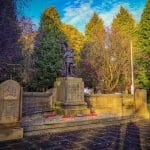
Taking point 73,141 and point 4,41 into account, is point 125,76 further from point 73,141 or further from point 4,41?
point 73,141

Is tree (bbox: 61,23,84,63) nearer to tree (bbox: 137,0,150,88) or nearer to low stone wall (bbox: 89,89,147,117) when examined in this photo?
tree (bbox: 137,0,150,88)

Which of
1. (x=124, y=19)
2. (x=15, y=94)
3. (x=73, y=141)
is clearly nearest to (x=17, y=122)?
(x=15, y=94)

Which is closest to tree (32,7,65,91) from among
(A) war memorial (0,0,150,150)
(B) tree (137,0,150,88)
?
(A) war memorial (0,0,150,150)

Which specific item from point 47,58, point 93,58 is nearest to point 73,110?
point 47,58

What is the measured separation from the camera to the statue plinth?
15.2 m

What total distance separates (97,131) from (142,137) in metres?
2.02

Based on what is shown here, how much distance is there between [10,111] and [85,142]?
286 cm

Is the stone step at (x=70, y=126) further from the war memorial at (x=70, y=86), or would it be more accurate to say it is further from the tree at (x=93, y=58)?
the tree at (x=93, y=58)

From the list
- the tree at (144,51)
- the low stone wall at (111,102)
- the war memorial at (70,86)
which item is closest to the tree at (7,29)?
the war memorial at (70,86)

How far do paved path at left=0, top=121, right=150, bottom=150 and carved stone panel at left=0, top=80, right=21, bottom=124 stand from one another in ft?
2.98

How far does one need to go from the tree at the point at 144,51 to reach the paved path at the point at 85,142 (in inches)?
930

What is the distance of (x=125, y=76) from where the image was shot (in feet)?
106

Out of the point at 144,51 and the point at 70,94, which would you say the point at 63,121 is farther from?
the point at 144,51

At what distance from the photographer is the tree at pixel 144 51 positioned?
1309 inches
